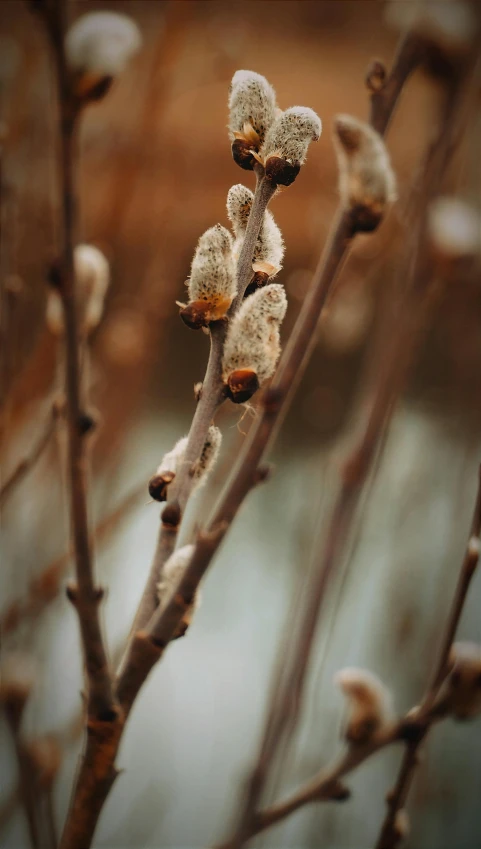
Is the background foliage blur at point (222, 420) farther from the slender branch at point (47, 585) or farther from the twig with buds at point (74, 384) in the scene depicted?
the twig with buds at point (74, 384)

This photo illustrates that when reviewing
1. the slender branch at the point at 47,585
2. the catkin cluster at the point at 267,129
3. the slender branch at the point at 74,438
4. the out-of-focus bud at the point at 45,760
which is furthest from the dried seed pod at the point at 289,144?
the out-of-focus bud at the point at 45,760

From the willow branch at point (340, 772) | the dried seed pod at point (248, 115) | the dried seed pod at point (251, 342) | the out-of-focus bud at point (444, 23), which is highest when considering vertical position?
the out-of-focus bud at point (444, 23)

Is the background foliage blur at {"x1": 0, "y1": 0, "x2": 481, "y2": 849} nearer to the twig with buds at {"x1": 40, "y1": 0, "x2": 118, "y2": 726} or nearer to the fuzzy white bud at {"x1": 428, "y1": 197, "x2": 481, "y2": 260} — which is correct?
the fuzzy white bud at {"x1": 428, "y1": 197, "x2": 481, "y2": 260}

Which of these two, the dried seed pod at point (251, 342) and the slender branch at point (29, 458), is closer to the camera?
the dried seed pod at point (251, 342)

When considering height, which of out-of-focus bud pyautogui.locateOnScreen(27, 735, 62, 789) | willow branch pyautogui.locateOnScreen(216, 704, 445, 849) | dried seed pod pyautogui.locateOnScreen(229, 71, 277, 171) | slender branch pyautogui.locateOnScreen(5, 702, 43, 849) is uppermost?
dried seed pod pyautogui.locateOnScreen(229, 71, 277, 171)

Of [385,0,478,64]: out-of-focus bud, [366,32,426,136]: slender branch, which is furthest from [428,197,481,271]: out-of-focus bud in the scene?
[366,32,426,136]: slender branch

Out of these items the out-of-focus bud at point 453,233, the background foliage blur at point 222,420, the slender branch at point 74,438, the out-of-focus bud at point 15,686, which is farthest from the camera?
the background foliage blur at point 222,420
